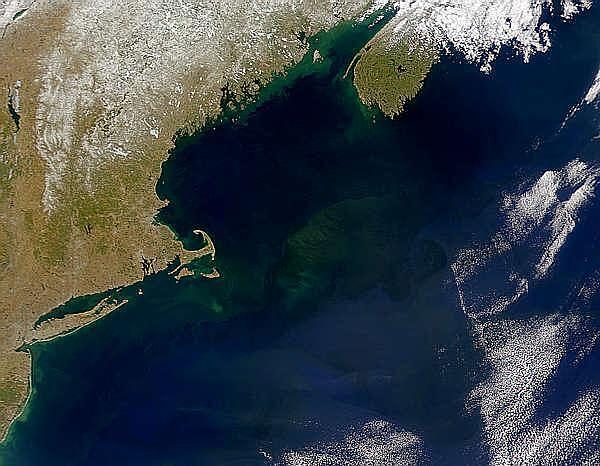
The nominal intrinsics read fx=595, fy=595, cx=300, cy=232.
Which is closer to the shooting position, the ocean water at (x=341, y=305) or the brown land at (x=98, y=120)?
the brown land at (x=98, y=120)

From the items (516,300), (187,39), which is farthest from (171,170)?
(516,300)

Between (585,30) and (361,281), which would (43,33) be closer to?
(361,281)

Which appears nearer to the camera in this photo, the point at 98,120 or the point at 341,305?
the point at 98,120

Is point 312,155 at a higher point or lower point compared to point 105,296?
higher

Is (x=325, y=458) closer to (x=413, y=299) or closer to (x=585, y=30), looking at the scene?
(x=413, y=299)

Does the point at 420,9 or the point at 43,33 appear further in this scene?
the point at 420,9

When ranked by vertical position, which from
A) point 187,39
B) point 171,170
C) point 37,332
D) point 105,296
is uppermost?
point 187,39

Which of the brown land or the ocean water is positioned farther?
the ocean water
